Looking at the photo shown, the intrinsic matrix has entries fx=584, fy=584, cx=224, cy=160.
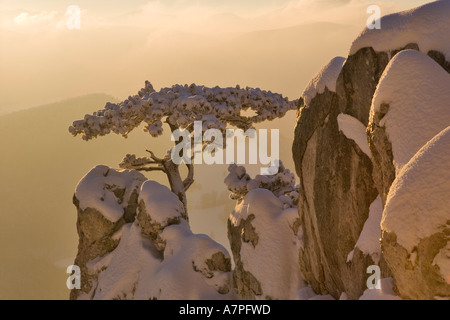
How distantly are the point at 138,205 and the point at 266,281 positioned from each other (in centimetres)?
426

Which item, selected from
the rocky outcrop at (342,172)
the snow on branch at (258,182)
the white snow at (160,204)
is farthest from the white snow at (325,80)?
the snow on branch at (258,182)

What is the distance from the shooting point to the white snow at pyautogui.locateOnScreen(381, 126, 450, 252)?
533cm

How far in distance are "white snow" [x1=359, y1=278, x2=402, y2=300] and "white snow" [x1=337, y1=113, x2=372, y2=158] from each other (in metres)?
2.76

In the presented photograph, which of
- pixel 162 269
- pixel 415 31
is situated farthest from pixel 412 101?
pixel 162 269

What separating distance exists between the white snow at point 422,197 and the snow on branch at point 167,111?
13.2 meters

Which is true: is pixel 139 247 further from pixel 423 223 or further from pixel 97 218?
pixel 423 223

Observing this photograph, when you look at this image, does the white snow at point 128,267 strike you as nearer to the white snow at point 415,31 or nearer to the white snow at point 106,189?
the white snow at point 106,189

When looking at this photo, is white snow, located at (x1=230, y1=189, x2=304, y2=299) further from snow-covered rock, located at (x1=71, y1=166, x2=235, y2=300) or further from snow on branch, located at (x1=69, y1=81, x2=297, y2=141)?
snow on branch, located at (x1=69, y1=81, x2=297, y2=141)

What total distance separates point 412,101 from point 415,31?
6.75 feet

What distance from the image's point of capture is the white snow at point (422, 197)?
533 cm

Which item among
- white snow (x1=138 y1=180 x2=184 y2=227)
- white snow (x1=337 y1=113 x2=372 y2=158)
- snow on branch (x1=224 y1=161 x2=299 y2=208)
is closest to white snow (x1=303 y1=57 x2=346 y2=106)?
white snow (x1=337 y1=113 x2=372 y2=158)
